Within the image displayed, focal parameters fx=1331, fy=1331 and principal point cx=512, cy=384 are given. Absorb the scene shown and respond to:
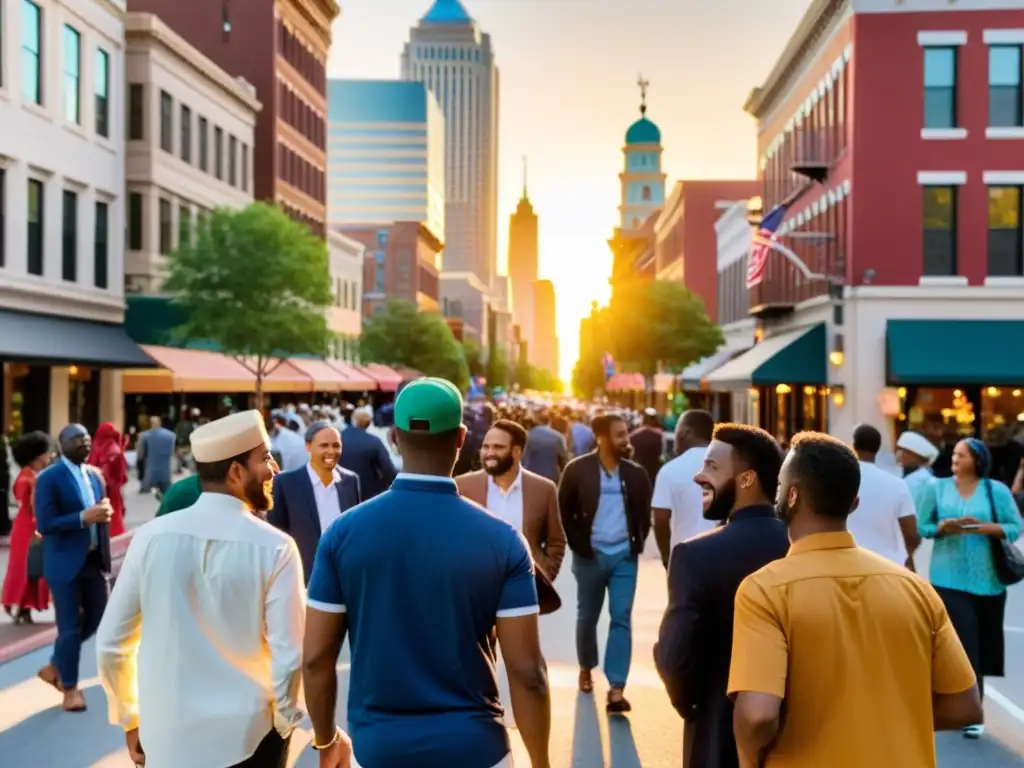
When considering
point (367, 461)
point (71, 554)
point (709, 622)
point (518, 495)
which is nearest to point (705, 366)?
point (367, 461)

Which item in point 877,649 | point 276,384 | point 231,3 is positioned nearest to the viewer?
point 877,649

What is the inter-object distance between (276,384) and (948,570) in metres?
44.5

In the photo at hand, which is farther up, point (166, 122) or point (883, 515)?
point (166, 122)

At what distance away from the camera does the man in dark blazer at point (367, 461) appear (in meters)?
12.6

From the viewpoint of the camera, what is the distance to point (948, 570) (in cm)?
845

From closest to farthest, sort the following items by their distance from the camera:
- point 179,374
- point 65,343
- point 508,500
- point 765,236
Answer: point 508,500
point 65,343
point 765,236
point 179,374

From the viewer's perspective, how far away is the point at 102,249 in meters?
36.2

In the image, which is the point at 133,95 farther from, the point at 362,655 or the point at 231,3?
the point at 362,655

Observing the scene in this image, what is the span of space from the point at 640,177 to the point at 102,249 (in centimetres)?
14485

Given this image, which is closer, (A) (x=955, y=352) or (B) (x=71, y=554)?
(B) (x=71, y=554)

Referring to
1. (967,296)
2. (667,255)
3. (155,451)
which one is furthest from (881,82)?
(667,255)

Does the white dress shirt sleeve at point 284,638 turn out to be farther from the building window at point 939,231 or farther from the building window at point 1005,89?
the building window at point 1005,89

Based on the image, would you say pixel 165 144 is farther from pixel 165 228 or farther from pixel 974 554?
pixel 974 554

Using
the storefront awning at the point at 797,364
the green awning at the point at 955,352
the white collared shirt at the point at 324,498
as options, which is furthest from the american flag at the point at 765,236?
the white collared shirt at the point at 324,498
